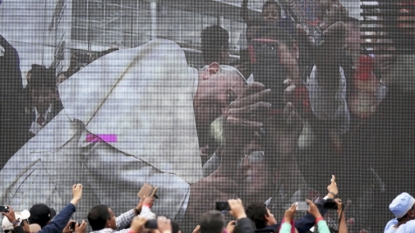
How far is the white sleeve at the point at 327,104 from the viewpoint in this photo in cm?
984

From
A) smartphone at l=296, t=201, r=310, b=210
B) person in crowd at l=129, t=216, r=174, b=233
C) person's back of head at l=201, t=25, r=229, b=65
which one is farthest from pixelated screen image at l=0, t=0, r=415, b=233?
person in crowd at l=129, t=216, r=174, b=233

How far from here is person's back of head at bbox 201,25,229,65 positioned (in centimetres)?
979

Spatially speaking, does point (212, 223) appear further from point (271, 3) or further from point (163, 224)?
point (271, 3)

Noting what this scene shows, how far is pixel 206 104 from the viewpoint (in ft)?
32.1

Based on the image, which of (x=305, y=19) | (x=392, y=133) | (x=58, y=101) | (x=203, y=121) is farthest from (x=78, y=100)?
(x=392, y=133)

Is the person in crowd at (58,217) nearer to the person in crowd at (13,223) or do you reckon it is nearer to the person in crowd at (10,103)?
the person in crowd at (13,223)

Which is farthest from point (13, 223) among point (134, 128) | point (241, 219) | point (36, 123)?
point (36, 123)

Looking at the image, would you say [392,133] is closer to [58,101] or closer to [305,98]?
[305,98]

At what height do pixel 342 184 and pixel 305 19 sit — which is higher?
pixel 305 19

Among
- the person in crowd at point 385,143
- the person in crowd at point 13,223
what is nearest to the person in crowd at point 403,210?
the person in crowd at point 13,223

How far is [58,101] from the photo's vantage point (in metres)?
9.78

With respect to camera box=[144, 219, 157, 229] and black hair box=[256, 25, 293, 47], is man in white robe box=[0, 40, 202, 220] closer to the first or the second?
black hair box=[256, 25, 293, 47]

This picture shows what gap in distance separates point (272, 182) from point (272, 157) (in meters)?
0.27

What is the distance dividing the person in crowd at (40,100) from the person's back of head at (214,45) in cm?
168
